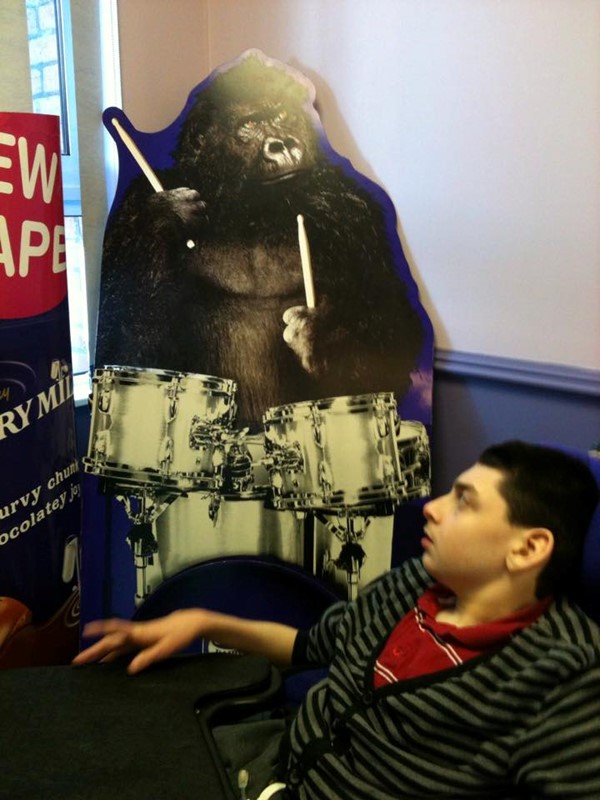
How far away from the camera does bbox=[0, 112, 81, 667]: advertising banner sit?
4.11 feet

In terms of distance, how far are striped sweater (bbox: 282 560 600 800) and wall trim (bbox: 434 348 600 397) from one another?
62 cm

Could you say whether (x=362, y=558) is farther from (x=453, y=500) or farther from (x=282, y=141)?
(x=282, y=141)

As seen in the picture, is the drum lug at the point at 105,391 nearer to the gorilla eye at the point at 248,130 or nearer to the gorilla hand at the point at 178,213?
the gorilla hand at the point at 178,213

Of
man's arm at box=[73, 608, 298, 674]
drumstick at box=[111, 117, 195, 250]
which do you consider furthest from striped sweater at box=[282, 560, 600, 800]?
drumstick at box=[111, 117, 195, 250]

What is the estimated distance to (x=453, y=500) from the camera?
0.97m

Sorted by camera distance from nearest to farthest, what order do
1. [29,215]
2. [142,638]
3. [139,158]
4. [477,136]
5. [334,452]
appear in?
[142,638], [29,215], [477,136], [334,452], [139,158]

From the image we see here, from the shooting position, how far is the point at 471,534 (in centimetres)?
93

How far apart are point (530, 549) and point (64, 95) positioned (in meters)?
1.44

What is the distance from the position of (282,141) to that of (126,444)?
2.38 ft

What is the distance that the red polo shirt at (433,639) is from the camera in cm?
92

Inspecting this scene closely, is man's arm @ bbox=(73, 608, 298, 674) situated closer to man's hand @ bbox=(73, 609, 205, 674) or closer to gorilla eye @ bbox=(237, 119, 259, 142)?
man's hand @ bbox=(73, 609, 205, 674)

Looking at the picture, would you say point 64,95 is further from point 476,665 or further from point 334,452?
point 476,665

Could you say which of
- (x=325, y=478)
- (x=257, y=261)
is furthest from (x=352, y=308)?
(x=325, y=478)

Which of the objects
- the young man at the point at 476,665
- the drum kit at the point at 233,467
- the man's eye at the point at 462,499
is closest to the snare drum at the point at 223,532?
the drum kit at the point at 233,467
